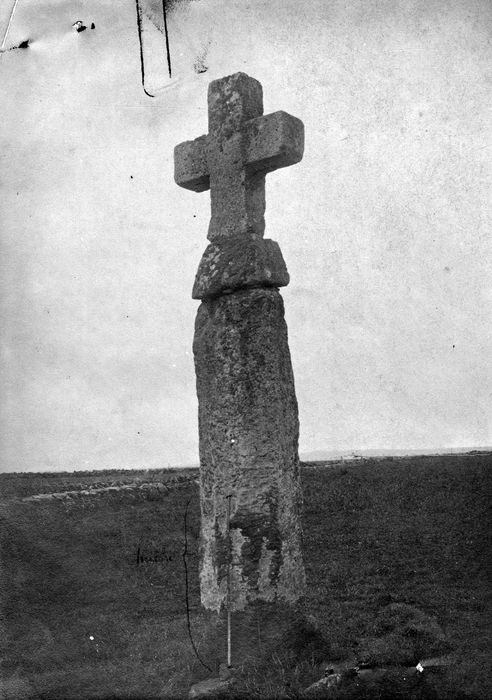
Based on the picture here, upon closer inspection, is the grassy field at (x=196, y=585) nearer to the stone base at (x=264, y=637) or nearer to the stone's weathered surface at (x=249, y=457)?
the stone base at (x=264, y=637)

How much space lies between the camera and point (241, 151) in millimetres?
8109

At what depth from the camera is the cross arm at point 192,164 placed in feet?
28.3

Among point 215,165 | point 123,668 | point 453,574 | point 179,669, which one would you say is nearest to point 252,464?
point 179,669

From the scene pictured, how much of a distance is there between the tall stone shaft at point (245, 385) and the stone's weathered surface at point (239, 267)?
1 centimetres

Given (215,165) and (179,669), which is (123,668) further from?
(215,165)

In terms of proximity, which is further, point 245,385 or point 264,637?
point 245,385

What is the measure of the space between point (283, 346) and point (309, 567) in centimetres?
522

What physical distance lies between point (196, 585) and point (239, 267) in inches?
247

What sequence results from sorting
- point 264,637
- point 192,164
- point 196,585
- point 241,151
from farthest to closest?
point 196,585 < point 192,164 < point 241,151 < point 264,637

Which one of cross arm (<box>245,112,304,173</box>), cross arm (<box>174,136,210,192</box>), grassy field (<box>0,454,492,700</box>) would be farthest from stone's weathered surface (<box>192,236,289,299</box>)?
grassy field (<box>0,454,492,700</box>)

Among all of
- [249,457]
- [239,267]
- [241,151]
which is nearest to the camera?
Answer: [249,457]

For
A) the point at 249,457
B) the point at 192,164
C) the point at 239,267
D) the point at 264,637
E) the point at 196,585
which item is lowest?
the point at 196,585

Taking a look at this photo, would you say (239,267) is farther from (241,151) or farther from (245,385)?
(241,151)

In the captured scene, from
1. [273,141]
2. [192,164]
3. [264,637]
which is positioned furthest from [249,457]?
[192,164]
